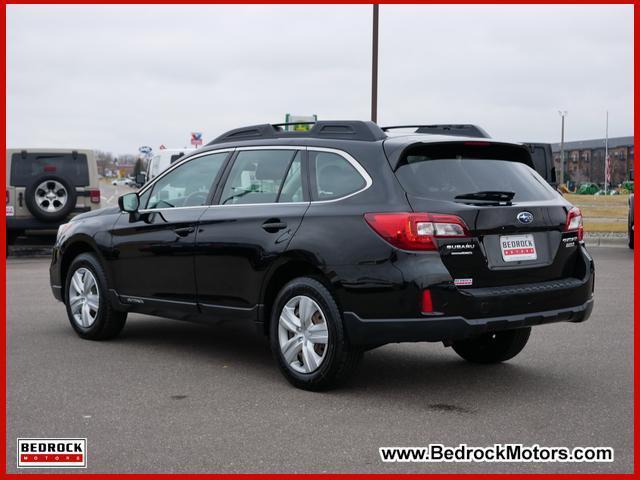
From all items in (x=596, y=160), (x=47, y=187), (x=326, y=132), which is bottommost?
(x=47, y=187)

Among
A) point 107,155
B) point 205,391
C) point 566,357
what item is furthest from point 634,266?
point 107,155

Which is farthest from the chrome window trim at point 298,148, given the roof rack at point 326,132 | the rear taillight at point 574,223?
the rear taillight at point 574,223

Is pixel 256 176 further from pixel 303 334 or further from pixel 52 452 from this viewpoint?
pixel 52 452

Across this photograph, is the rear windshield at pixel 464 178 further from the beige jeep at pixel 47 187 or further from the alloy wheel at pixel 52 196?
the alloy wheel at pixel 52 196

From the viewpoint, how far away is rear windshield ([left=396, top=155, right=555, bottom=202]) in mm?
5930

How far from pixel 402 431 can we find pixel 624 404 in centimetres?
155

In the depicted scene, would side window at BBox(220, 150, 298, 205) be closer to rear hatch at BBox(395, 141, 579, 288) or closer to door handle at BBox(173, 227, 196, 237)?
door handle at BBox(173, 227, 196, 237)

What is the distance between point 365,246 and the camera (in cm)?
581

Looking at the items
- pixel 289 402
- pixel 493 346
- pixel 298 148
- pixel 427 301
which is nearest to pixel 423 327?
pixel 427 301

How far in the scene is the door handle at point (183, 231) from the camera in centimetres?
720

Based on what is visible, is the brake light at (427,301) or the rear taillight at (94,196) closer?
the brake light at (427,301)

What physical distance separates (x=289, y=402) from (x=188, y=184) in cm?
238

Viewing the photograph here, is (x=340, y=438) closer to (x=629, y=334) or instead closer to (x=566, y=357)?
(x=566, y=357)

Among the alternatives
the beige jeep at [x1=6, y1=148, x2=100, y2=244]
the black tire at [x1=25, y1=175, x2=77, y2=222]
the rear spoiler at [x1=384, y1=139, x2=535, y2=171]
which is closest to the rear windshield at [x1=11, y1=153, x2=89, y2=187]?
the beige jeep at [x1=6, y1=148, x2=100, y2=244]
